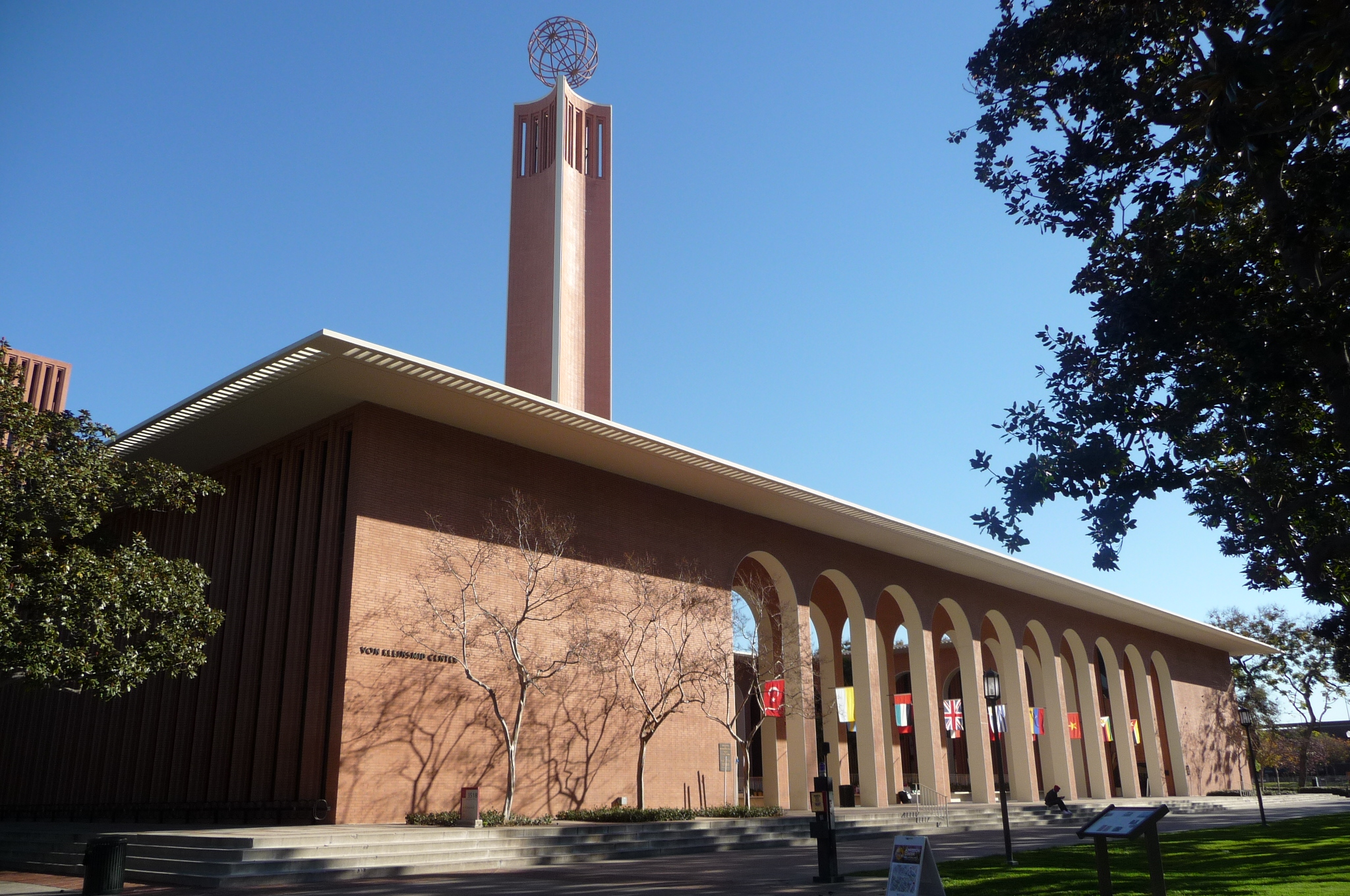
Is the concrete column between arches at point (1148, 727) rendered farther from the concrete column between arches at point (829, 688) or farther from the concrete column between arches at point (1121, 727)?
the concrete column between arches at point (829, 688)

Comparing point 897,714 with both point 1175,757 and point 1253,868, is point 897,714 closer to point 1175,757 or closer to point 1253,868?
point 1175,757

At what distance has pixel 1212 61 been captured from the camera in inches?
303

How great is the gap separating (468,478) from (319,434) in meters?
3.18

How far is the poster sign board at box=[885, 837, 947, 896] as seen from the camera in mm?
8969

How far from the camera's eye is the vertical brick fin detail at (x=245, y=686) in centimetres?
1892

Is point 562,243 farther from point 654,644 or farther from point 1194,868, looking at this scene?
point 1194,868

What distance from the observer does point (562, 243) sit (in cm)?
3506

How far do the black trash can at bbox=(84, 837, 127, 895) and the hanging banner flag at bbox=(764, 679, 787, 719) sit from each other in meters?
14.6

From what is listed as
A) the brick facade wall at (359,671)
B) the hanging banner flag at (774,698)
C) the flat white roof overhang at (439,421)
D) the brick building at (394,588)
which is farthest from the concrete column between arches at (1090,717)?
the hanging banner flag at (774,698)

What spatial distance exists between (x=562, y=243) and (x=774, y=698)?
18172 mm

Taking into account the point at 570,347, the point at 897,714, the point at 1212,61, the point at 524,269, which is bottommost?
the point at 897,714

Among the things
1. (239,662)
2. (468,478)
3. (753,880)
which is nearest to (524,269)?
(468,478)

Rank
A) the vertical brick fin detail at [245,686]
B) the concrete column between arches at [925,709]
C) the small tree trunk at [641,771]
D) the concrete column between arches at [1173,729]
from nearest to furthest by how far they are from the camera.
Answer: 1. the vertical brick fin detail at [245,686]
2. the small tree trunk at [641,771]
3. the concrete column between arches at [925,709]
4. the concrete column between arches at [1173,729]

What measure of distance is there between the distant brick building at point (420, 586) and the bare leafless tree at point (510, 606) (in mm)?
411
